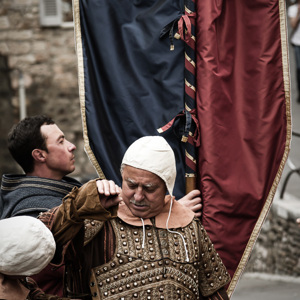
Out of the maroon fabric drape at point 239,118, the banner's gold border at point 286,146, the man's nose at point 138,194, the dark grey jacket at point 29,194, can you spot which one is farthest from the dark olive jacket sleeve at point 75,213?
the banner's gold border at point 286,146

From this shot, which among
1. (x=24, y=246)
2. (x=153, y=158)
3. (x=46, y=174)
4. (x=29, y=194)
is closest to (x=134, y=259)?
(x=153, y=158)

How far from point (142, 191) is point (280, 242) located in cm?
478

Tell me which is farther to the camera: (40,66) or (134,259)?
(40,66)

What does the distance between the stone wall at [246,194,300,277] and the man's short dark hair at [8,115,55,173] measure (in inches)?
162

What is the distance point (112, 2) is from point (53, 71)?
8.21 metres

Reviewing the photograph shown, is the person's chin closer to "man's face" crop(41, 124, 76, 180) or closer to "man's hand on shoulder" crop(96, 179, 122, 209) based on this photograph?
"man's hand on shoulder" crop(96, 179, 122, 209)

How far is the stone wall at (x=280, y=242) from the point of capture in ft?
25.2

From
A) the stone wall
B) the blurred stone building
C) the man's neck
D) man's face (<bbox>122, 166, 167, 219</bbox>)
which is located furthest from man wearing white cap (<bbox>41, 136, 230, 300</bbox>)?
the blurred stone building

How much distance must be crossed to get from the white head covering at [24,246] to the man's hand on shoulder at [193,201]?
117cm

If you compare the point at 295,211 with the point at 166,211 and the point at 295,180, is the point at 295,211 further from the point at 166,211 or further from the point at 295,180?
the point at 166,211

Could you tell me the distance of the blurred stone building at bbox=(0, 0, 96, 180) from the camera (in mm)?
11969

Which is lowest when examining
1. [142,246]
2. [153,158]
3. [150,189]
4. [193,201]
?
[193,201]

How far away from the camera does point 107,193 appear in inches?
118

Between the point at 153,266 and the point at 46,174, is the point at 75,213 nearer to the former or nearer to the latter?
the point at 153,266
